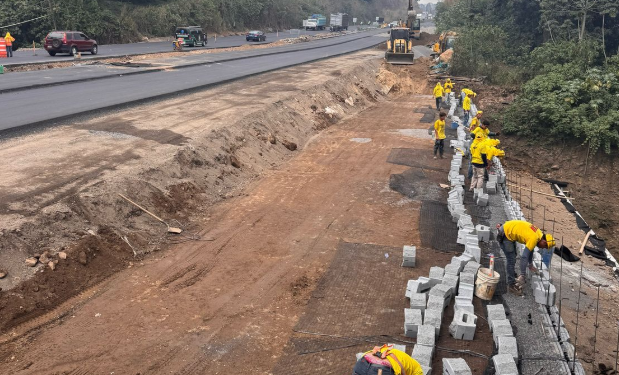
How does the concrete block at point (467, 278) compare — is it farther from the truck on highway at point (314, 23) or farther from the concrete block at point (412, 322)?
the truck on highway at point (314, 23)

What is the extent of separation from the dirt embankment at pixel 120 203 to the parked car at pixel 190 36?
2819cm

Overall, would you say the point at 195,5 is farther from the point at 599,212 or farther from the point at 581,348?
the point at 581,348

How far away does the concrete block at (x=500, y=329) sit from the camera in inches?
316

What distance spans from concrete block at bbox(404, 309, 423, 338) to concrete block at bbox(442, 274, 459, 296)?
1.16m

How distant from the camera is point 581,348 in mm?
9516

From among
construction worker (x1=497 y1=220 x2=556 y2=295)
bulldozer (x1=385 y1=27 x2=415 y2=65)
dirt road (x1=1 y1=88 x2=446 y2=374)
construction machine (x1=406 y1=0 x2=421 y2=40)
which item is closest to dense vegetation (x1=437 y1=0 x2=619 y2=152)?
bulldozer (x1=385 y1=27 x2=415 y2=65)

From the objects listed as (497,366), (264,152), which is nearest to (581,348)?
(497,366)

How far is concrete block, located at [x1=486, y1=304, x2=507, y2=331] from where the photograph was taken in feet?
27.8

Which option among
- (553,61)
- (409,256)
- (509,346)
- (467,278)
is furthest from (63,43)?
(509,346)

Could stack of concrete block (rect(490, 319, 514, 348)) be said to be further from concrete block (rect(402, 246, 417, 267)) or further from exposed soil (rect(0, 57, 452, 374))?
exposed soil (rect(0, 57, 452, 374))

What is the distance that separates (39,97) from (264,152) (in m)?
8.73

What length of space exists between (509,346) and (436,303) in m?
1.39

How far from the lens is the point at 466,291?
9164 millimetres

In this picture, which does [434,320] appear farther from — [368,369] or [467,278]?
[368,369]
